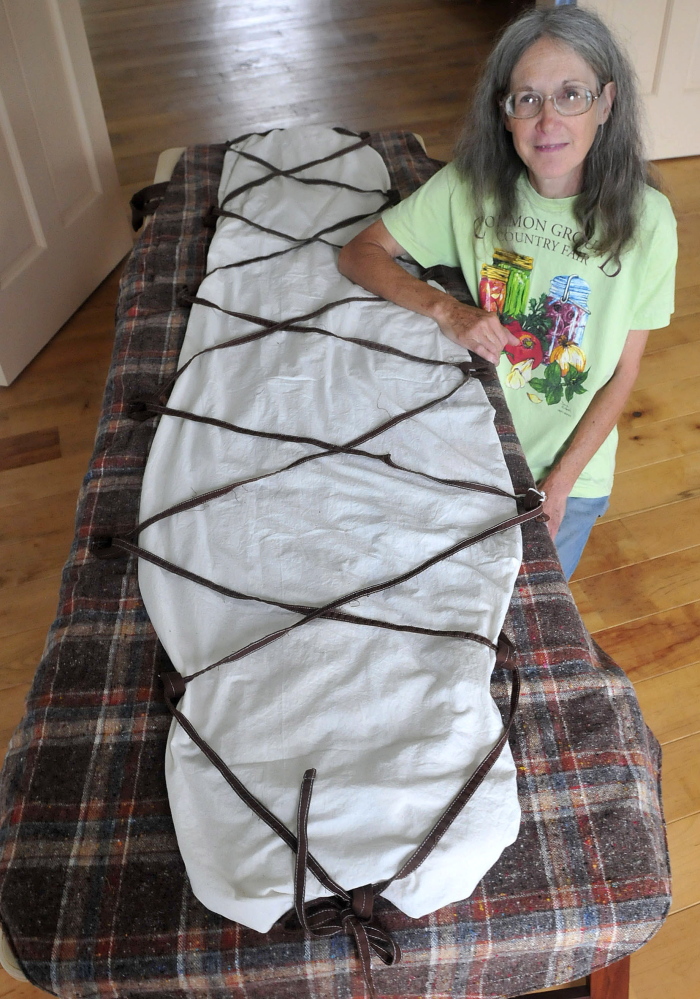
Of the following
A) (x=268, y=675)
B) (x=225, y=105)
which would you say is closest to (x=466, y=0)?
(x=225, y=105)

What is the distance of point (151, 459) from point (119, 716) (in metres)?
0.38

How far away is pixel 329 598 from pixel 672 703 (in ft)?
3.17

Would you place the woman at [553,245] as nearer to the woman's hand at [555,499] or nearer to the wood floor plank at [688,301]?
the woman's hand at [555,499]

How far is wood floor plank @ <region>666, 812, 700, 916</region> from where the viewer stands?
1381mm

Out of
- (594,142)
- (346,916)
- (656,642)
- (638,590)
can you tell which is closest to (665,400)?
(638,590)

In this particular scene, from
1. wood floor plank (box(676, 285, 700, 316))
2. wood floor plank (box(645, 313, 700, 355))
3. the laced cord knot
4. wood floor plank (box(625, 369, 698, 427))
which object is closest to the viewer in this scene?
the laced cord knot

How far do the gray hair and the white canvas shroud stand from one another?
265 mm

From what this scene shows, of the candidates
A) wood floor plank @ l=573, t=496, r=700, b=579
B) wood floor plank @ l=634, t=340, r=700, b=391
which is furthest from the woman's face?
wood floor plank @ l=634, t=340, r=700, b=391

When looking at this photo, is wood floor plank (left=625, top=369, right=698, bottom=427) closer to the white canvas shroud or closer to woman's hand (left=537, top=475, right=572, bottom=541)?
woman's hand (left=537, top=475, right=572, bottom=541)

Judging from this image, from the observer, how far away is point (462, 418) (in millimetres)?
1212

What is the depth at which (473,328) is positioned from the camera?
132 cm

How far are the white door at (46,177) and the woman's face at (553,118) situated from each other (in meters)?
1.52

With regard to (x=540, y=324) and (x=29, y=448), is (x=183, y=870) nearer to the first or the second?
(x=540, y=324)

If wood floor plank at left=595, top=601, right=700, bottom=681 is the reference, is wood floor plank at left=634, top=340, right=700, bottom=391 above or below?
below
